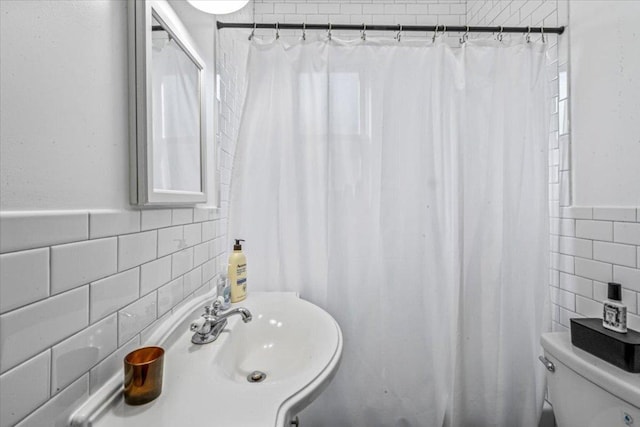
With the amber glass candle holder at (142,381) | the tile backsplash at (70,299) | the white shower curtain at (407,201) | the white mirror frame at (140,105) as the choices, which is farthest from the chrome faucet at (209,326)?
the white shower curtain at (407,201)

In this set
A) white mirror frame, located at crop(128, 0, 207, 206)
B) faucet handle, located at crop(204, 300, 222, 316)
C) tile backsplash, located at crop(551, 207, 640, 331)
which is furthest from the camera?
tile backsplash, located at crop(551, 207, 640, 331)

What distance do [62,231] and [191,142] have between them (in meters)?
0.60

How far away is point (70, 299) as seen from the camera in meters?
0.51

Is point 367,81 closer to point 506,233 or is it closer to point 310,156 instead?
point 310,156

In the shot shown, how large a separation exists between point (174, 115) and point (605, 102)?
1.58 meters

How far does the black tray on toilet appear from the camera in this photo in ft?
2.77

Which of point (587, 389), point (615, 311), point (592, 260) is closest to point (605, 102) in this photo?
point (592, 260)

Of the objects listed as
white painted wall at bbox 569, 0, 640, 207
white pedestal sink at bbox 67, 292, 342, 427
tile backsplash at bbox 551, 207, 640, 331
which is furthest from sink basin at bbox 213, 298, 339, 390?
white painted wall at bbox 569, 0, 640, 207

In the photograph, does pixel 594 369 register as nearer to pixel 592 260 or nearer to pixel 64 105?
pixel 592 260

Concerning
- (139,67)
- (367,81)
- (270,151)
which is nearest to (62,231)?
(139,67)

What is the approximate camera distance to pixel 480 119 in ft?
4.34

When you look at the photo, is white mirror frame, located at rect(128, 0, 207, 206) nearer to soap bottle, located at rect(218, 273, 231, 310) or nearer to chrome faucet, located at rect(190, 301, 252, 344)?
chrome faucet, located at rect(190, 301, 252, 344)

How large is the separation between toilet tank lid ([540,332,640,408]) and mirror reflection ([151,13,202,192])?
1.36m

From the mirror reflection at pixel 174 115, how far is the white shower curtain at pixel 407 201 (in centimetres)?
→ 30
